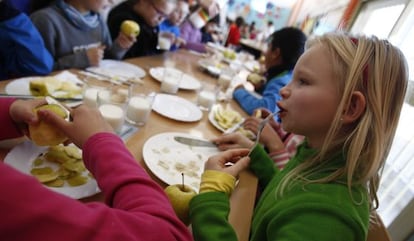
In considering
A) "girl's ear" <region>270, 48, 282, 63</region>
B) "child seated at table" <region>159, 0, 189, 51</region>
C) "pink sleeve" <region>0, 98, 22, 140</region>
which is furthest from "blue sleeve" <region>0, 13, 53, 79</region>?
"child seated at table" <region>159, 0, 189, 51</region>

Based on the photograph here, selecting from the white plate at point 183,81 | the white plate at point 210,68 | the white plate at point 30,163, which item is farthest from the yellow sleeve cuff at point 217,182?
the white plate at point 210,68

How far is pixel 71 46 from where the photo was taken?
4.79 feet

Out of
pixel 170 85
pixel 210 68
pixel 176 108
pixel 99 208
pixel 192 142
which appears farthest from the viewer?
pixel 210 68

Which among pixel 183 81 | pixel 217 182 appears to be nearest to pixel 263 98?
pixel 183 81

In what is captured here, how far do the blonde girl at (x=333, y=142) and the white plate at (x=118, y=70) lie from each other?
31.7 inches

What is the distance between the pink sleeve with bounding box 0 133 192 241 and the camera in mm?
222

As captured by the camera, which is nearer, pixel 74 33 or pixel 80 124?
pixel 80 124

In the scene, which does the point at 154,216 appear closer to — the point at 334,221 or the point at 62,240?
the point at 62,240

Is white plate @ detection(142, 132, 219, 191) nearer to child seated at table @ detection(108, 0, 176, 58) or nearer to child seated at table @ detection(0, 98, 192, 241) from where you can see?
child seated at table @ detection(0, 98, 192, 241)

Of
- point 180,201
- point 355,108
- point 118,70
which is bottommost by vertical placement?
point 118,70

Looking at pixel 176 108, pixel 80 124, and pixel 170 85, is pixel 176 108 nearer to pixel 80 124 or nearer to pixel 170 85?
pixel 170 85

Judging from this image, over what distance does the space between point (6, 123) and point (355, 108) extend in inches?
32.1

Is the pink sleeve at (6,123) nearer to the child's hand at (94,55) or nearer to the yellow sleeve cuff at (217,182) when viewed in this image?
the yellow sleeve cuff at (217,182)

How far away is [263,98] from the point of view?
1.48 m
